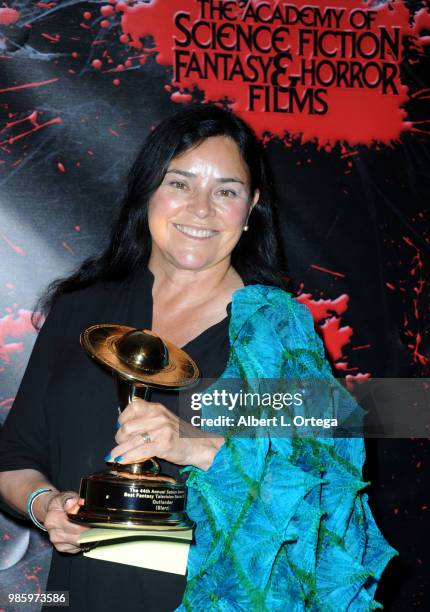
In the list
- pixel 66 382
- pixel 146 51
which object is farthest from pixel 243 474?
pixel 146 51

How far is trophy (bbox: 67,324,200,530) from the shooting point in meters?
1.12

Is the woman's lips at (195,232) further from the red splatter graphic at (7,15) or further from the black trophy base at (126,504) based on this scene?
the red splatter graphic at (7,15)

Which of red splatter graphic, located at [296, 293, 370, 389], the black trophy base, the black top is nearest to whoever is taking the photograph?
the black trophy base

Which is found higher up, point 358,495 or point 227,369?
point 227,369

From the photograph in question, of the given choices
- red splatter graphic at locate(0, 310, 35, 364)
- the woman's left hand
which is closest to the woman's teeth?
the woman's left hand

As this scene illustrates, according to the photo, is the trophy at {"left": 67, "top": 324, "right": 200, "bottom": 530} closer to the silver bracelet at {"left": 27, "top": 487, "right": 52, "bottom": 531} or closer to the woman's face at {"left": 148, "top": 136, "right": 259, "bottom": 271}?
the silver bracelet at {"left": 27, "top": 487, "right": 52, "bottom": 531}

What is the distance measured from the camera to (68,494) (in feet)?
4.11

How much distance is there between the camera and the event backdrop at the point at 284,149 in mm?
2037

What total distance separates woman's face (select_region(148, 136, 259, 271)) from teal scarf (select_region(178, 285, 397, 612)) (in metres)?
0.26

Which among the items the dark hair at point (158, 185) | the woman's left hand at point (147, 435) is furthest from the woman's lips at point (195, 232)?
the woman's left hand at point (147, 435)

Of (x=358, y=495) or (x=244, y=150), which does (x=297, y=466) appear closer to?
(x=358, y=495)

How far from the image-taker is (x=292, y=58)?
85.4 inches

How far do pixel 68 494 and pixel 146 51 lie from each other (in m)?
1.33

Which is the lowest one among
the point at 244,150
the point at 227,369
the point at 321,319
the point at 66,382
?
the point at 321,319
